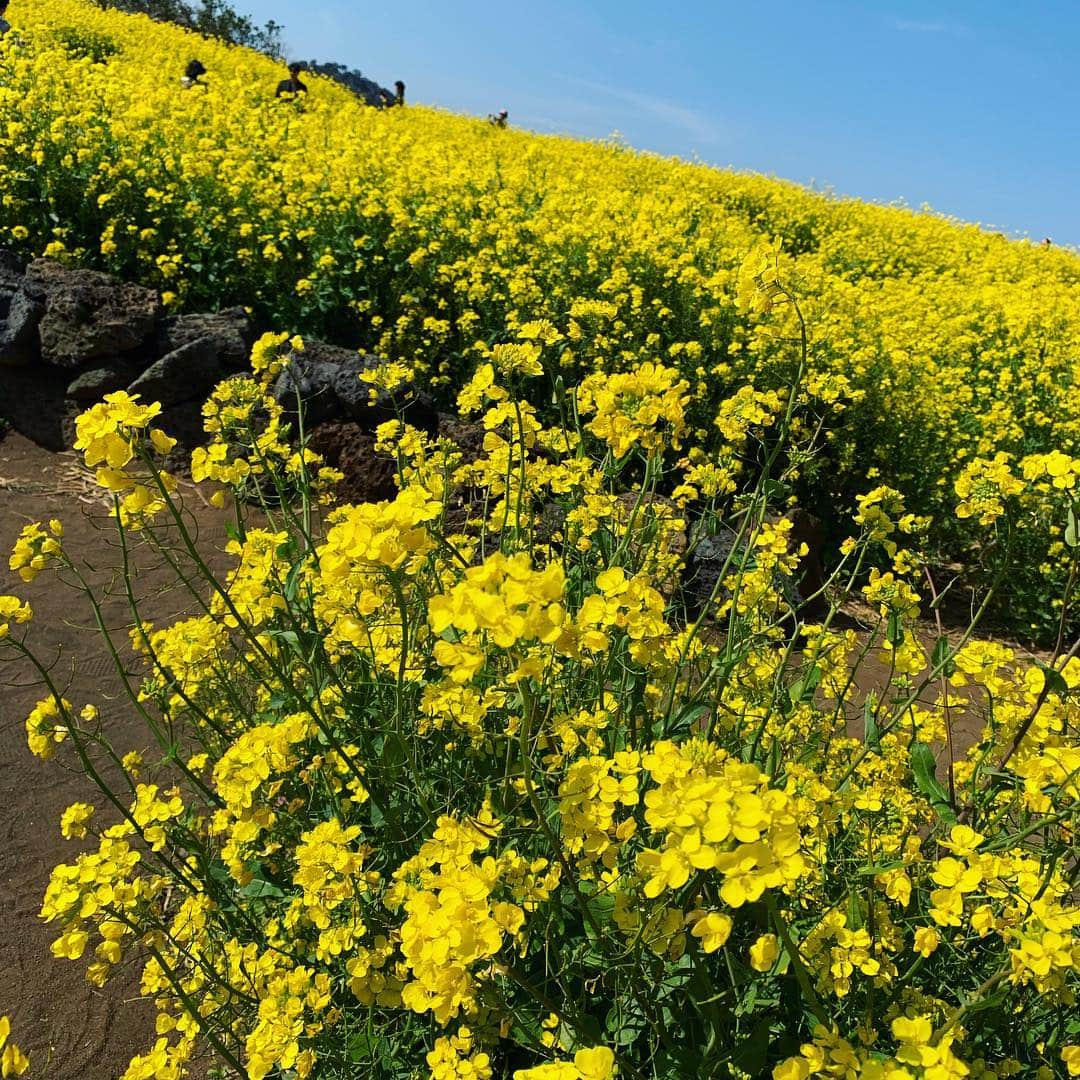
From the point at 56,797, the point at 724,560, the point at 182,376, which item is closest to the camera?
the point at 56,797

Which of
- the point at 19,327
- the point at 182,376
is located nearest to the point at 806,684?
the point at 182,376

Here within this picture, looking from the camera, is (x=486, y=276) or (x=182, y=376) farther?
(x=486, y=276)

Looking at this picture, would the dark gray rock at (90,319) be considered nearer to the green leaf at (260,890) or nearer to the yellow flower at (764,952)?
the green leaf at (260,890)

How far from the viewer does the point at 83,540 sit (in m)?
4.45

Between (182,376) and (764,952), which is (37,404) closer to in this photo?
(182,376)

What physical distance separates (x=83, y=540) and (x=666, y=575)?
135 inches

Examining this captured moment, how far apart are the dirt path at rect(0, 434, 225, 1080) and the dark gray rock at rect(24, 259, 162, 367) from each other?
0.86 meters

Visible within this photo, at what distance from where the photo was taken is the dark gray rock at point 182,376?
4949mm

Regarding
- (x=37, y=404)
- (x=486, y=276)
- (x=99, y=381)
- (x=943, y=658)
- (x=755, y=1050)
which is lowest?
(x=37, y=404)

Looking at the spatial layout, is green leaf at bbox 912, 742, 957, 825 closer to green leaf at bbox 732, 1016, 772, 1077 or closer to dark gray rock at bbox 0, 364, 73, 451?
green leaf at bbox 732, 1016, 772, 1077

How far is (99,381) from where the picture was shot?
16.9ft

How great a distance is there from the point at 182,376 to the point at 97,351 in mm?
618

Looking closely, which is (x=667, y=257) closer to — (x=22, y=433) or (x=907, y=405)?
(x=907, y=405)

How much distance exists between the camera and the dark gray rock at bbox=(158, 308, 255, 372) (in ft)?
16.9
